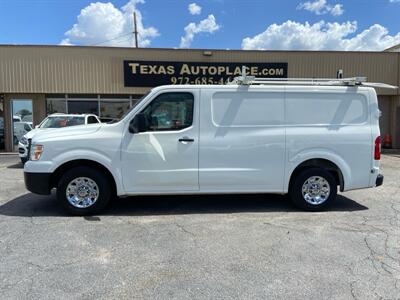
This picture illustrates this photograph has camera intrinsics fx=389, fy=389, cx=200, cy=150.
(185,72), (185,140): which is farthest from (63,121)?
(185,140)

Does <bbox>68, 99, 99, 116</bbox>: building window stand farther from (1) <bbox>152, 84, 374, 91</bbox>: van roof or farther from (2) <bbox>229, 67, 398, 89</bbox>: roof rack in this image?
(2) <bbox>229, 67, 398, 89</bbox>: roof rack

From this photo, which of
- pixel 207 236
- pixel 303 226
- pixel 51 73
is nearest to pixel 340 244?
pixel 303 226

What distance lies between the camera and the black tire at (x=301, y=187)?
21.5ft

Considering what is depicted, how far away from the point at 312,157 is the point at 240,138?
1.26m

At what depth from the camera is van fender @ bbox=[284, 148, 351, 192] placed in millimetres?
6473

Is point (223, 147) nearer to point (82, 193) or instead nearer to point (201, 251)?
point (201, 251)

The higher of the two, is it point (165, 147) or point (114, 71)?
point (114, 71)

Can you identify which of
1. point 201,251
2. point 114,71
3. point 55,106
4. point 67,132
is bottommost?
point 201,251

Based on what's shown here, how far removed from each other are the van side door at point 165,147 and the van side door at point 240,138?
178mm

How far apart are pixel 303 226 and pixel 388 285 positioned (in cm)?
196

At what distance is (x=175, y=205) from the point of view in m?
6.96

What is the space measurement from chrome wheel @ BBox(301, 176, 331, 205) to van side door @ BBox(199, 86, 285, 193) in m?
0.58

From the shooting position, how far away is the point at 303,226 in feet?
18.7

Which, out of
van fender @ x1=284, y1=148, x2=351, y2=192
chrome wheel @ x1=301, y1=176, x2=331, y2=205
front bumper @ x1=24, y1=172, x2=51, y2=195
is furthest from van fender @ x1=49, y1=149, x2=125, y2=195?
chrome wheel @ x1=301, y1=176, x2=331, y2=205
